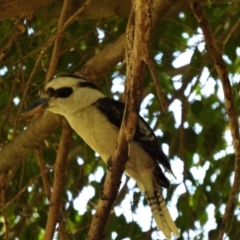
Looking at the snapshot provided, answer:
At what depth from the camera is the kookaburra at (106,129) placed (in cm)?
245

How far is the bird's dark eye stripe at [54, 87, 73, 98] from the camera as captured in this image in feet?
8.29

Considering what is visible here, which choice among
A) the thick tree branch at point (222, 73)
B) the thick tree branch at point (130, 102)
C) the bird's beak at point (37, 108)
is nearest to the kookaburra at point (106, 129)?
the bird's beak at point (37, 108)

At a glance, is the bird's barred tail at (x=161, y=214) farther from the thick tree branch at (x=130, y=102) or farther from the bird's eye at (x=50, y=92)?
the thick tree branch at (x=130, y=102)

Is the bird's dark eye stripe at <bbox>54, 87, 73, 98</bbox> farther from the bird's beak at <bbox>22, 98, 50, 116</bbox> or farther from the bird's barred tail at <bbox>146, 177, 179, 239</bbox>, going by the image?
the bird's barred tail at <bbox>146, 177, 179, 239</bbox>

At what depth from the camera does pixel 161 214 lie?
99.5 inches

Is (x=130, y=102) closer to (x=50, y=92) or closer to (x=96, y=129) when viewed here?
(x=96, y=129)

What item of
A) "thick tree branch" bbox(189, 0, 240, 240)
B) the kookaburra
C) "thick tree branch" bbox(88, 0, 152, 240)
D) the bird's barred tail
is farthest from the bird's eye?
"thick tree branch" bbox(189, 0, 240, 240)

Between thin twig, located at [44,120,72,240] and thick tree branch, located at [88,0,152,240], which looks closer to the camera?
thick tree branch, located at [88,0,152,240]

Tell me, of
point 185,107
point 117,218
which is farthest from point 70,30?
point 117,218

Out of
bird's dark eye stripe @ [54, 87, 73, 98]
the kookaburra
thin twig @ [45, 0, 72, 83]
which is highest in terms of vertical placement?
thin twig @ [45, 0, 72, 83]

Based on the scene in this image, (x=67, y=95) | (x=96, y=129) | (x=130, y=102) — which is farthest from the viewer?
(x=67, y=95)

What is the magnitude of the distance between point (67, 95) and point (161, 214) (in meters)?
0.56

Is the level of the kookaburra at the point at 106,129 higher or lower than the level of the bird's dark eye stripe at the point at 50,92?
lower

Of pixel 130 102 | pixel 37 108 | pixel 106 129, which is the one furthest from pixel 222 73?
pixel 37 108
